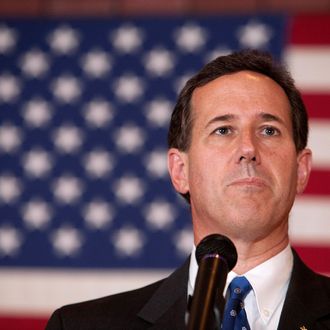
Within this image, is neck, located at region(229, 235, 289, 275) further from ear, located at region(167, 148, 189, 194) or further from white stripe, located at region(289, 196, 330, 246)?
white stripe, located at region(289, 196, 330, 246)

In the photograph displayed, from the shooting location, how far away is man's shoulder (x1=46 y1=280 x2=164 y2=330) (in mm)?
2115

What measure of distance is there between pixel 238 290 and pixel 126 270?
5.80 ft

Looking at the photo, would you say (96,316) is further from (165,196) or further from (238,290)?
(165,196)

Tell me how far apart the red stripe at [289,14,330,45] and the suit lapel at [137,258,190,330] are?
1936 mm

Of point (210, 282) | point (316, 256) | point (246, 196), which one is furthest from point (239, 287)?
point (316, 256)

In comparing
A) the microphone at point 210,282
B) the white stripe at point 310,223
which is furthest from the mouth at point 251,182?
the white stripe at point 310,223

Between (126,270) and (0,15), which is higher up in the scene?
(0,15)

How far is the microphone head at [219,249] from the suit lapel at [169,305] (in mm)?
589

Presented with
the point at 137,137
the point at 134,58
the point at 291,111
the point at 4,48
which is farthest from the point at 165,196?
the point at 291,111

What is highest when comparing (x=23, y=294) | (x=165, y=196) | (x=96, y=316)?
(x=165, y=196)

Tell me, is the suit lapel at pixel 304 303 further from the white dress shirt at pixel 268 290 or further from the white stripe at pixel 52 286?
the white stripe at pixel 52 286

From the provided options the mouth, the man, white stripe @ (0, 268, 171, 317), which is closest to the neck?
the man

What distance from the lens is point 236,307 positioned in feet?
6.38

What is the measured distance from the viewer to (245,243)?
2.09m
